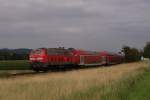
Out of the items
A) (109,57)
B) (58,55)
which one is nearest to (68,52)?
(58,55)

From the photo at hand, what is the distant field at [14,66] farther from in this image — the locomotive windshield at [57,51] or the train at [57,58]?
the locomotive windshield at [57,51]

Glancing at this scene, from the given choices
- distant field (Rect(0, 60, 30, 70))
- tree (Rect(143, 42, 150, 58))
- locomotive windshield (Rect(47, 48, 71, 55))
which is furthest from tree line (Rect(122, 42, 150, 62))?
locomotive windshield (Rect(47, 48, 71, 55))

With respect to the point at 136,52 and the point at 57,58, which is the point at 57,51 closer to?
the point at 57,58

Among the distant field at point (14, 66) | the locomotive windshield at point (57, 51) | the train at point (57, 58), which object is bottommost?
the distant field at point (14, 66)

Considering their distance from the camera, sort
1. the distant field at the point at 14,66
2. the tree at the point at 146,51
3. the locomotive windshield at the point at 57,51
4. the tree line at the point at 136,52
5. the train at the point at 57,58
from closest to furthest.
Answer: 1. the train at the point at 57,58
2. the locomotive windshield at the point at 57,51
3. the distant field at the point at 14,66
4. the tree line at the point at 136,52
5. the tree at the point at 146,51

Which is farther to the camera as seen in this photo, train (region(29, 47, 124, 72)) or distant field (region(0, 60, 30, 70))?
distant field (region(0, 60, 30, 70))

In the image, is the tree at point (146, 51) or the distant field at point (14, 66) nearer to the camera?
the distant field at point (14, 66)

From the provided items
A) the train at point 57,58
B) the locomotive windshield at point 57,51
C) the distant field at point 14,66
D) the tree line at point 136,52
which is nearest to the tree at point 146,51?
the tree line at point 136,52

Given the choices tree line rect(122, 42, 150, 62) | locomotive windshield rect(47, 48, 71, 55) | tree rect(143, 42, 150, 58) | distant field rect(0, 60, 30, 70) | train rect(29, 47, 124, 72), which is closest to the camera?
train rect(29, 47, 124, 72)

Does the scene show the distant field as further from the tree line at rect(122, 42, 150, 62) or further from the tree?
the tree

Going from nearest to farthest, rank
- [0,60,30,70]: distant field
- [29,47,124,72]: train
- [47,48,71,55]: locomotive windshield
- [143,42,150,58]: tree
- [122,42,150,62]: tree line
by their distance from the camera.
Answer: [29,47,124,72]: train → [47,48,71,55]: locomotive windshield → [0,60,30,70]: distant field → [122,42,150,62]: tree line → [143,42,150,58]: tree

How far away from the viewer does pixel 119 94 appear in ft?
61.0

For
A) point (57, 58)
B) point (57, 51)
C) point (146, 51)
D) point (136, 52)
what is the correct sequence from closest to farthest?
point (57, 58) < point (57, 51) < point (136, 52) < point (146, 51)

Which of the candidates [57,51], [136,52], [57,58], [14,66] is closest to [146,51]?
[136,52]
